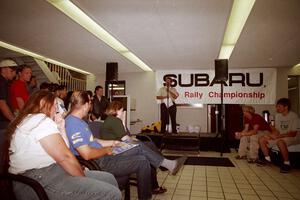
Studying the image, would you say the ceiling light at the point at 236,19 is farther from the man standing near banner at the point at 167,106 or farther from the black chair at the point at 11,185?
the black chair at the point at 11,185

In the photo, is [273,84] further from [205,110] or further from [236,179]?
[236,179]

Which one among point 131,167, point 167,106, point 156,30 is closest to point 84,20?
point 156,30

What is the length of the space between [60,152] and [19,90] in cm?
286

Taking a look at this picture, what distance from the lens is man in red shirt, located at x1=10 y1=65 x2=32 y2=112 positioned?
3.75 m

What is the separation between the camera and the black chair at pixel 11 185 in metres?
1.31

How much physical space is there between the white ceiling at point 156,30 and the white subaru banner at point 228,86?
1034 millimetres

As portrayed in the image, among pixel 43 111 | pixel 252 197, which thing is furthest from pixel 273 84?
pixel 43 111

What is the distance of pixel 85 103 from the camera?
7.02 ft

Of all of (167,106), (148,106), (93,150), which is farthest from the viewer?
(148,106)

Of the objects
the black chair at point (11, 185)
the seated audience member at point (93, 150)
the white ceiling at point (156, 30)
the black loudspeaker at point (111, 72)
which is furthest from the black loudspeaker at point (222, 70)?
the black chair at point (11, 185)

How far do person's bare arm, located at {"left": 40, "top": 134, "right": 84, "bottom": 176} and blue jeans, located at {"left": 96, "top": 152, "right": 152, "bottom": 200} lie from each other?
69cm

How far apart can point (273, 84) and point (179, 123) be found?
11.8 feet

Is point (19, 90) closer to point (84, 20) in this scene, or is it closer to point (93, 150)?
point (84, 20)

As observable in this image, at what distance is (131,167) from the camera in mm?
2271
